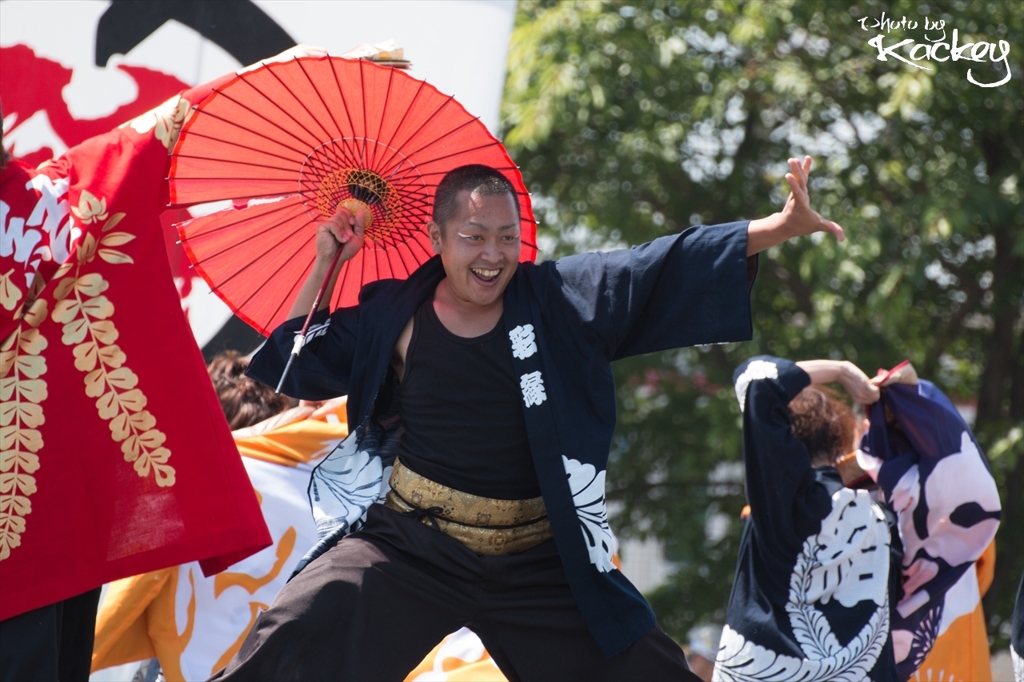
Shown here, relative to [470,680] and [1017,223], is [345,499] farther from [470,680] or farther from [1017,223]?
[1017,223]

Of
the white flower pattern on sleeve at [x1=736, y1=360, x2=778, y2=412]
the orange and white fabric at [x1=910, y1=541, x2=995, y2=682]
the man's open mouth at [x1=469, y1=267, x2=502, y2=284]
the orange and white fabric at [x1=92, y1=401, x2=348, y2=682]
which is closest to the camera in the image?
the man's open mouth at [x1=469, y1=267, x2=502, y2=284]

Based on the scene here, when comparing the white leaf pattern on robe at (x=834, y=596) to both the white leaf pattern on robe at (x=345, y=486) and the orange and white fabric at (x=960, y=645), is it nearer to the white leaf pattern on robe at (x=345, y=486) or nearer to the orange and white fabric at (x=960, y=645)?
the orange and white fabric at (x=960, y=645)

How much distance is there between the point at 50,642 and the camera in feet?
8.39

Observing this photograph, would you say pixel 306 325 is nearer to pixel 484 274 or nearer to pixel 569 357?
pixel 484 274

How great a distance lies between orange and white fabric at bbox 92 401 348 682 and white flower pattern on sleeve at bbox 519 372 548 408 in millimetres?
1347

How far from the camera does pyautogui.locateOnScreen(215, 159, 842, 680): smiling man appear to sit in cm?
249

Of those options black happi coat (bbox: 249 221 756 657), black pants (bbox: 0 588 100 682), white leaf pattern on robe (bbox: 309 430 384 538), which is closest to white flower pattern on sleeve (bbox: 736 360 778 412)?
black happi coat (bbox: 249 221 756 657)

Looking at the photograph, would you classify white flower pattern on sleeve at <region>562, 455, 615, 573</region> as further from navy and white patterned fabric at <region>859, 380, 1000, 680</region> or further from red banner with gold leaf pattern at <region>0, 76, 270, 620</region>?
navy and white patterned fabric at <region>859, 380, 1000, 680</region>

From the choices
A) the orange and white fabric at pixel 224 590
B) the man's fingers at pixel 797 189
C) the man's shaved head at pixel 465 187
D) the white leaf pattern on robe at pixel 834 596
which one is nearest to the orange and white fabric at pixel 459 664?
the orange and white fabric at pixel 224 590

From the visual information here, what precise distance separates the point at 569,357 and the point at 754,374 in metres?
1.22

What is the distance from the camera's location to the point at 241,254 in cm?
293

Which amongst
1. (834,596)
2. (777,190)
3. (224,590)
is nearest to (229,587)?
(224,590)

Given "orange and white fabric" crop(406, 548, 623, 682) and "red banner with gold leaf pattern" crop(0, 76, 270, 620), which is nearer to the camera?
"red banner with gold leaf pattern" crop(0, 76, 270, 620)

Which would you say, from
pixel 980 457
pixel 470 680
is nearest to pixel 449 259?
pixel 470 680
